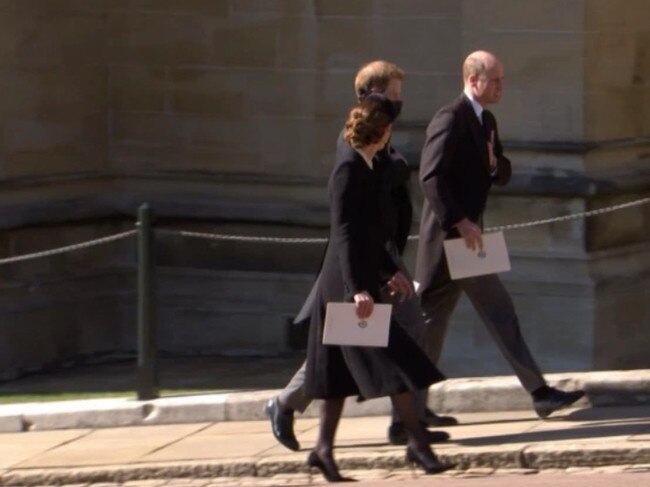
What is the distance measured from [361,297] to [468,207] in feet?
3.42

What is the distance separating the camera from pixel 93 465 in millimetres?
9438

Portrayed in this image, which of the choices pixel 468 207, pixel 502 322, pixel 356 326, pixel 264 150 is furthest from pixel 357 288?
pixel 264 150

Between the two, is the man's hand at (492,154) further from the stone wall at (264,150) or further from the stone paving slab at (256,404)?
the stone wall at (264,150)

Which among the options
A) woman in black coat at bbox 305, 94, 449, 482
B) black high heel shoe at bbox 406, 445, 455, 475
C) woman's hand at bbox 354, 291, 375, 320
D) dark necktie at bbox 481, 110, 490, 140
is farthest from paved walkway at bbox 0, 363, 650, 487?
dark necktie at bbox 481, 110, 490, 140

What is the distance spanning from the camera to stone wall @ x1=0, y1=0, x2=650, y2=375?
38.4 feet

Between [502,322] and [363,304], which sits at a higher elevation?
[363,304]

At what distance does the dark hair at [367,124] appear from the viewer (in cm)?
845

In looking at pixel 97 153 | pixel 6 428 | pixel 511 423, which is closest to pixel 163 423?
pixel 6 428

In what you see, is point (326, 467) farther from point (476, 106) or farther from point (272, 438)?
point (476, 106)

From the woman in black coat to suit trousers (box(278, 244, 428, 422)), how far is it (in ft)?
0.41

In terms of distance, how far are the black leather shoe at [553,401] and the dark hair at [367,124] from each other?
1711mm

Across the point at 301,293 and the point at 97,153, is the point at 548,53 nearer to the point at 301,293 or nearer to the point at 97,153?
the point at 301,293

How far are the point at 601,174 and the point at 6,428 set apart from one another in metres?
3.90

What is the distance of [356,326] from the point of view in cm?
849
